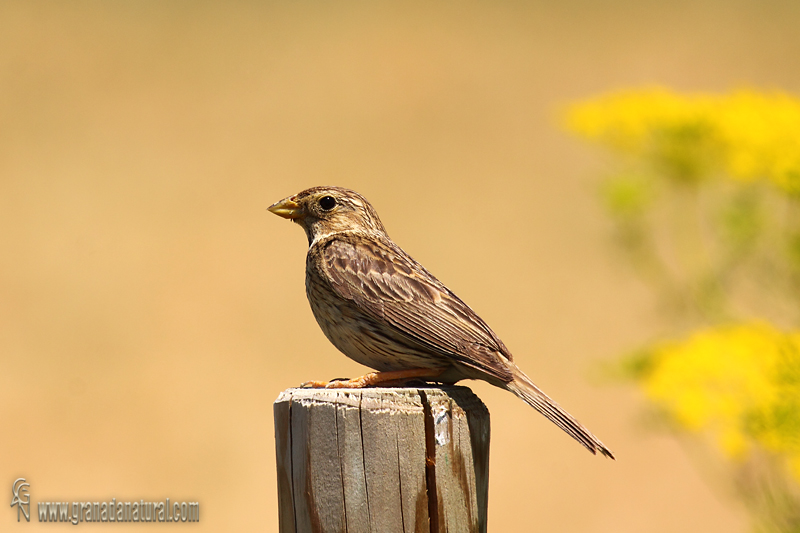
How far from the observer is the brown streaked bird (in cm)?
399

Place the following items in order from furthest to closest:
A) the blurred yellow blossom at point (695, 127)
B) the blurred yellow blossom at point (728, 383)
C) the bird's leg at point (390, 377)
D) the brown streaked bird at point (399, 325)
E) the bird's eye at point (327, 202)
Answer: the blurred yellow blossom at point (695, 127), the blurred yellow blossom at point (728, 383), the bird's eye at point (327, 202), the bird's leg at point (390, 377), the brown streaked bird at point (399, 325)

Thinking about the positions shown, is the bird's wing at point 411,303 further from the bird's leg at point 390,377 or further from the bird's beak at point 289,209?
the bird's beak at point 289,209

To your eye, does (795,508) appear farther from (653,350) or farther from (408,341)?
(408,341)

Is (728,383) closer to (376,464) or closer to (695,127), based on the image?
(695,127)

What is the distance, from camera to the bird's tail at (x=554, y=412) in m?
3.58

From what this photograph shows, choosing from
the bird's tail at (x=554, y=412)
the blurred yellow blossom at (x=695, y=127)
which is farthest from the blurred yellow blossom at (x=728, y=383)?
the bird's tail at (x=554, y=412)

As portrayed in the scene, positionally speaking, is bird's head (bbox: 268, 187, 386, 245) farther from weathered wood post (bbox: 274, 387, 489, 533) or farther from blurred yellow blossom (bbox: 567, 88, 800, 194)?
blurred yellow blossom (bbox: 567, 88, 800, 194)

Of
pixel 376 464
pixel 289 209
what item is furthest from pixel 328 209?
pixel 376 464

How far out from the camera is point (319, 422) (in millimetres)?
3338

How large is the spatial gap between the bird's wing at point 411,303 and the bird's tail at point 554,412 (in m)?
0.06

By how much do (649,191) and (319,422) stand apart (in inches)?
182

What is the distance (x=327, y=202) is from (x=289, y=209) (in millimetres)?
241

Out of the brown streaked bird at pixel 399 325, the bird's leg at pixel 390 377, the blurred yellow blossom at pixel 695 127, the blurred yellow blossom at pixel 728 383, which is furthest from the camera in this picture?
the blurred yellow blossom at pixel 695 127

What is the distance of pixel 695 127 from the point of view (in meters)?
6.99
